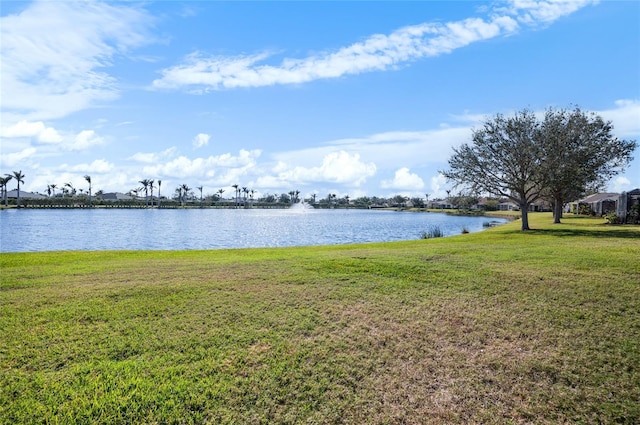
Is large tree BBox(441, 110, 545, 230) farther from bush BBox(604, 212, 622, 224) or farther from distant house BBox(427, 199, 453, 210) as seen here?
distant house BBox(427, 199, 453, 210)

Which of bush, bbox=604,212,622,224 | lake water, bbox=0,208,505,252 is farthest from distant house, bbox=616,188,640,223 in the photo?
lake water, bbox=0,208,505,252

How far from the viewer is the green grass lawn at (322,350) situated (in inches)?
184

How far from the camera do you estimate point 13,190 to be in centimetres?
13962

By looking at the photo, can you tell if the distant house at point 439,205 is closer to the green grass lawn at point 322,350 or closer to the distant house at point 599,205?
the distant house at point 599,205

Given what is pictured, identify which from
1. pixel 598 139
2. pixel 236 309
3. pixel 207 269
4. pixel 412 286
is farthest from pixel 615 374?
pixel 598 139

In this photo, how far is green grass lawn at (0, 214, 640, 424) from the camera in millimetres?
4676

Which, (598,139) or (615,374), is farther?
(598,139)

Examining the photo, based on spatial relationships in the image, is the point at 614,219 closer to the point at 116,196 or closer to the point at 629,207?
the point at 629,207

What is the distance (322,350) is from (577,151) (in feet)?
100

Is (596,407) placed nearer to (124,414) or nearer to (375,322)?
(375,322)

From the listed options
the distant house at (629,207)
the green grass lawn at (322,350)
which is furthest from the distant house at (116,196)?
the green grass lawn at (322,350)

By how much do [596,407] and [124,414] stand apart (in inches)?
221

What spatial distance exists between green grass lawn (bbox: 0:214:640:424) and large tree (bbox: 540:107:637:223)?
21.0 meters

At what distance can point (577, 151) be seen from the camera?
28.9 metres
